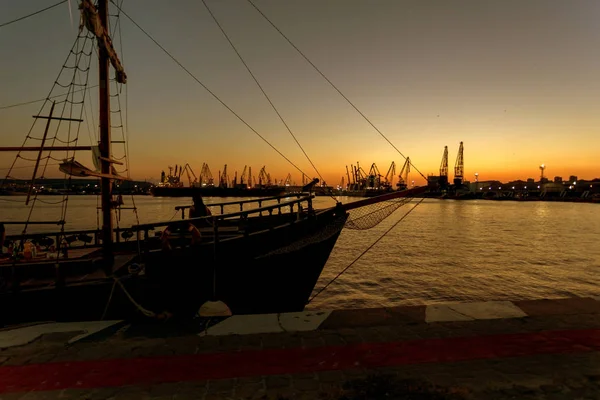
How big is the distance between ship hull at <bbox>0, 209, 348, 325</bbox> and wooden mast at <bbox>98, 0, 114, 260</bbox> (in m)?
1.54

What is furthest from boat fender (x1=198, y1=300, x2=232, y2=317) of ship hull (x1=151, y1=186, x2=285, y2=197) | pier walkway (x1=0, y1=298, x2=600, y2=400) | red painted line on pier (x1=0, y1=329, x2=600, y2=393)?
ship hull (x1=151, y1=186, x2=285, y2=197)

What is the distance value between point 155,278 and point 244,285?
1.98 meters

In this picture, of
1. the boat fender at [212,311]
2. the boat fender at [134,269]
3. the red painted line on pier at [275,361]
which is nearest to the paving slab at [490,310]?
the red painted line on pier at [275,361]

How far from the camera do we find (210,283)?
816 centimetres

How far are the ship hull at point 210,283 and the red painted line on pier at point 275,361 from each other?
246 cm

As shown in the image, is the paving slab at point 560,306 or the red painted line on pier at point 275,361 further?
the paving slab at point 560,306

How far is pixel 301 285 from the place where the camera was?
972 cm

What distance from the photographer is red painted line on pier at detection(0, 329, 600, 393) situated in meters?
3.77

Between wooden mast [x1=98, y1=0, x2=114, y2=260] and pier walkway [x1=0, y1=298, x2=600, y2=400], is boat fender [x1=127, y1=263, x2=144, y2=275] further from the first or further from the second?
pier walkway [x1=0, y1=298, x2=600, y2=400]

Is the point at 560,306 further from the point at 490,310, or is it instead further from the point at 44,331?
the point at 44,331

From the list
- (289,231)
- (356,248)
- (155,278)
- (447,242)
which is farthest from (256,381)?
(447,242)

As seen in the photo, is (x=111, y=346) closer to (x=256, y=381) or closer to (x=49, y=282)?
(x=256, y=381)

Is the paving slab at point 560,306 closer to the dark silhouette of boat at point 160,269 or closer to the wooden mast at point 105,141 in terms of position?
the dark silhouette of boat at point 160,269

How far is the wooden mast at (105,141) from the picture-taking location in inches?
341
